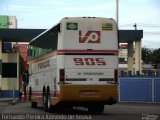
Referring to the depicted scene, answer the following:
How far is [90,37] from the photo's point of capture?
22.5 metres

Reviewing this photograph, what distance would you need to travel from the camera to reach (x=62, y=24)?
72.6 ft

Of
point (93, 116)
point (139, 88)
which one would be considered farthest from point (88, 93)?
point (139, 88)

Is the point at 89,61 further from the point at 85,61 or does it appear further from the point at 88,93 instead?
the point at 88,93

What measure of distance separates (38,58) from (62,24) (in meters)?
5.95

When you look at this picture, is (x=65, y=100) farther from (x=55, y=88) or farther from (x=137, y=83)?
(x=137, y=83)

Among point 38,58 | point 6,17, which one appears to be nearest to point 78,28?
point 38,58

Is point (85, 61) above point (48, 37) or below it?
below

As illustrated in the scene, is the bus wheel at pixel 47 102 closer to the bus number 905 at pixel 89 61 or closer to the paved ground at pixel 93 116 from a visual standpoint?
the paved ground at pixel 93 116

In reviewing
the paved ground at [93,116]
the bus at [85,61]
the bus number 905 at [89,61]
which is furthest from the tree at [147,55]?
the bus number 905 at [89,61]

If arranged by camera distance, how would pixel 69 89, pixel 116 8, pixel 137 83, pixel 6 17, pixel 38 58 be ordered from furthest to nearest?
1. pixel 6 17
2. pixel 116 8
3. pixel 137 83
4. pixel 38 58
5. pixel 69 89

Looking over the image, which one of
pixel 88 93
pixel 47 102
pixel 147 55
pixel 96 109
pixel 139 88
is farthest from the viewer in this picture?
pixel 147 55

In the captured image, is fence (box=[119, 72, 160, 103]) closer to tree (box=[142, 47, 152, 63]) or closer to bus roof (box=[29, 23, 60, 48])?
bus roof (box=[29, 23, 60, 48])

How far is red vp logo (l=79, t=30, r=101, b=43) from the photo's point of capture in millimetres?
22344

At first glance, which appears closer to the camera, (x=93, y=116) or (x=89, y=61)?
(x=93, y=116)
